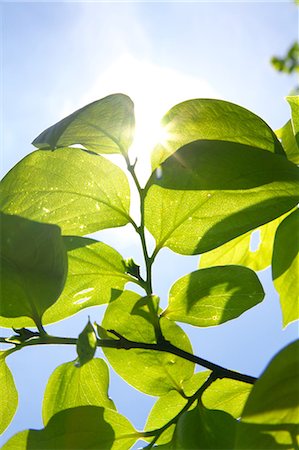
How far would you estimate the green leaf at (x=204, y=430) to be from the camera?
496 mm

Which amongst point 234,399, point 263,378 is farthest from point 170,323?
point 263,378

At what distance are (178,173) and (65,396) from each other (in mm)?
273

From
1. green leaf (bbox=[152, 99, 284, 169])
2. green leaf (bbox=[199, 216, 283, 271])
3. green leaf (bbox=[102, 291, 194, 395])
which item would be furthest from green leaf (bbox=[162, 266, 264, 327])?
green leaf (bbox=[199, 216, 283, 271])

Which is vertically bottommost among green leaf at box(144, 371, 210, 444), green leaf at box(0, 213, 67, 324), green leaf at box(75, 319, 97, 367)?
green leaf at box(144, 371, 210, 444)

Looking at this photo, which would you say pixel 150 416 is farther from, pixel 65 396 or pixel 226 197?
pixel 226 197

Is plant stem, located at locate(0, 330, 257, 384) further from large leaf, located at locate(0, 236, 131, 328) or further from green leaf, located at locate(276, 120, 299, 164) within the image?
green leaf, located at locate(276, 120, 299, 164)

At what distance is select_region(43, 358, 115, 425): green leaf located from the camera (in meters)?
0.60

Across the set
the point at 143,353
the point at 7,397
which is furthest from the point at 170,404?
the point at 7,397

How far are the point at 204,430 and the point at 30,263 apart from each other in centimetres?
22

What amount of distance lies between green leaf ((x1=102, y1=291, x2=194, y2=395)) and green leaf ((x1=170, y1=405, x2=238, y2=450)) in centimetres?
6

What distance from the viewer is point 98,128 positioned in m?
0.56

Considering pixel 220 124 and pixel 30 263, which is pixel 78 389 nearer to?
pixel 30 263

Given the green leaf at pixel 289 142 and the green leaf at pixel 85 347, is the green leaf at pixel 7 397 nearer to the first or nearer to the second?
the green leaf at pixel 85 347

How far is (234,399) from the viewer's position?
58 cm
